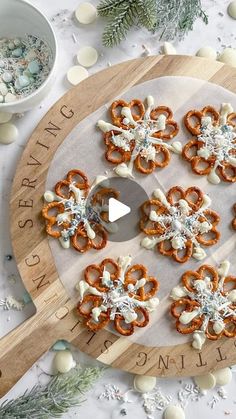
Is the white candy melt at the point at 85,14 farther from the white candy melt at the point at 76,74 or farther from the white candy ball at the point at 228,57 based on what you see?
the white candy ball at the point at 228,57

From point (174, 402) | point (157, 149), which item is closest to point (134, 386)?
point (174, 402)

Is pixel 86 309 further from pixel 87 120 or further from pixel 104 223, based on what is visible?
pixel 87 120

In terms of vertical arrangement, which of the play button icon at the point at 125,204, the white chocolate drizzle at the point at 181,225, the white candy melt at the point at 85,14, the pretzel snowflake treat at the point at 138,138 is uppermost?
the white candy melt at the point at 85,14

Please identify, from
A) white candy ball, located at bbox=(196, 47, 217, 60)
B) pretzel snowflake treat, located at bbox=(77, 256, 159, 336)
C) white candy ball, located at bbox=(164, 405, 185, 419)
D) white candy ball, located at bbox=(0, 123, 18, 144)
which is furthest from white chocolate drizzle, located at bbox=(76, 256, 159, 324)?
white candy ball, located at bbox=(196, 47, 217, 60)

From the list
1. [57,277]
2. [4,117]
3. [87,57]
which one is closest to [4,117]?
[4,117]

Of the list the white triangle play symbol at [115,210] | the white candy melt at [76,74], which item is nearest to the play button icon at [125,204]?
the white triangle play symbol at [115,210]

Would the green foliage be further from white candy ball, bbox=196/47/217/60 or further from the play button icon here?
the play button icon
